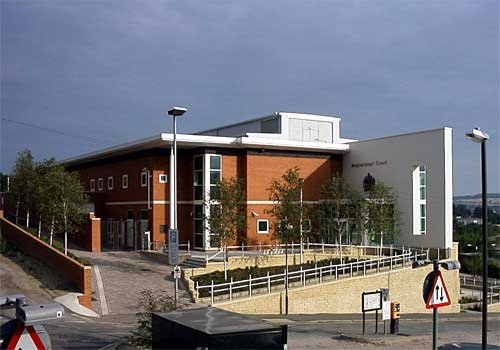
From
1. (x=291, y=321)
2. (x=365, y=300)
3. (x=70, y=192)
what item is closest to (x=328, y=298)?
(x=291, y=321)

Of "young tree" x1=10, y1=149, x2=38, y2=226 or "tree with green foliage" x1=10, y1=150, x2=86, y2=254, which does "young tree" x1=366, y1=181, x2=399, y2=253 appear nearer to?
"tree with green foliage" x1=10, y1=150, x2=86, y2=254

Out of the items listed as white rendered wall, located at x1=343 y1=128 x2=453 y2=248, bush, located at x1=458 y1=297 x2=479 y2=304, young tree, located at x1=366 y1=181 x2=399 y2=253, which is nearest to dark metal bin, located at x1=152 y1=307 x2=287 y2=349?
young tree, located at x1=366 y1=181 x2=399 y2=253

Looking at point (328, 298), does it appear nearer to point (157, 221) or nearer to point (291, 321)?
point (291, 321)

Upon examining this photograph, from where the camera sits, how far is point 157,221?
42312 millimetres

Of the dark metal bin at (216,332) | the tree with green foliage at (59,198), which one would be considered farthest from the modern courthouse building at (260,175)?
the dark metal bin at (216,332)

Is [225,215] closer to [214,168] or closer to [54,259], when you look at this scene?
[54,259]

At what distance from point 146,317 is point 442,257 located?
3071cm

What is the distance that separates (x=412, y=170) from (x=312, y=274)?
48.3ft

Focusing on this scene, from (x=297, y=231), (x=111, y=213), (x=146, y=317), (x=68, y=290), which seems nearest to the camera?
(x=146, y=317)

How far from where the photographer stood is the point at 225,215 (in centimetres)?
3288

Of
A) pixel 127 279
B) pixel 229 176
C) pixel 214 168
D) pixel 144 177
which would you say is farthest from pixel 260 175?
pixel 127 279

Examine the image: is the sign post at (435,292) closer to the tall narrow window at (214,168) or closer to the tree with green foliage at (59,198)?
the tree with green foliage at (59,198)

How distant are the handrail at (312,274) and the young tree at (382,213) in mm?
2063

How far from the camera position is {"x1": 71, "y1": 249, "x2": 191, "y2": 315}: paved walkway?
2614 cm
